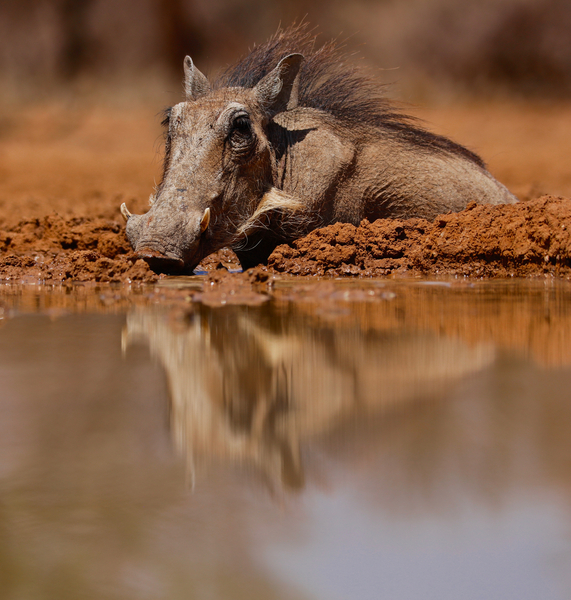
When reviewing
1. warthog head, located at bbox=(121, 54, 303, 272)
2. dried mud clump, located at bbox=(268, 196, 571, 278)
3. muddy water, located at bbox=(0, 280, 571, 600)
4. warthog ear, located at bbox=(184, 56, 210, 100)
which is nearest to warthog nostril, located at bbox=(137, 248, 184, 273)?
warthog head, located at bbox=(121, 54, 303, 272)

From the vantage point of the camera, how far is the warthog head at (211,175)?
370 cm

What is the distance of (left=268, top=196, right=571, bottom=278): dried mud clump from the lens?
3.70m

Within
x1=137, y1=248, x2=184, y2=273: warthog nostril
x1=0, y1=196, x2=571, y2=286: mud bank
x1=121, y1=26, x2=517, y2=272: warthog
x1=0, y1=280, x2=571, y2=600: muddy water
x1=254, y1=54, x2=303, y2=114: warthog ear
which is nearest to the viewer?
x1=0, y1=280, x2=571, y2=600: muddy water

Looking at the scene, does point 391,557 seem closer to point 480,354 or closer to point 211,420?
point 211,420

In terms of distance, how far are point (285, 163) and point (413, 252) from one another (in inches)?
51.4

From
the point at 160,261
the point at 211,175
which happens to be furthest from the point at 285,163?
the point at 160,261

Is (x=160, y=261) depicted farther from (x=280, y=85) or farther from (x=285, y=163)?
(x=280, y=85)

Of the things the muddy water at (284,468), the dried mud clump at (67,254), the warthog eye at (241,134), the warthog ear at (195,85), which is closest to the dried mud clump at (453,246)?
the warthog eye at (241,134)

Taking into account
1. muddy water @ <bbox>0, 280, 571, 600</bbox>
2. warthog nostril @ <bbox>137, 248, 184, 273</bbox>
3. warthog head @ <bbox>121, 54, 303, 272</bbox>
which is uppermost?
warthog head @ <bbox>121, 54, 303, 272</bbox>

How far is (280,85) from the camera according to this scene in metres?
4.72

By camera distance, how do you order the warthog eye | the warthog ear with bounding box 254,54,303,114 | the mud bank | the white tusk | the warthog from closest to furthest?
the mud bank
the white tusk
the warthog
the warthog eye
the warthog ear with bounding box 254,54,303,114

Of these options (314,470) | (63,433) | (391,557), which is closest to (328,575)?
(391,557)

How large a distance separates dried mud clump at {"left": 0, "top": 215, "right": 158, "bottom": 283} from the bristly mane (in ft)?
5.46

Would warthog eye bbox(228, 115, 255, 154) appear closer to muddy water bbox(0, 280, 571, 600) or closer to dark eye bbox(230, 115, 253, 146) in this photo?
dark eye bbox(230, 115, 253, 146)
